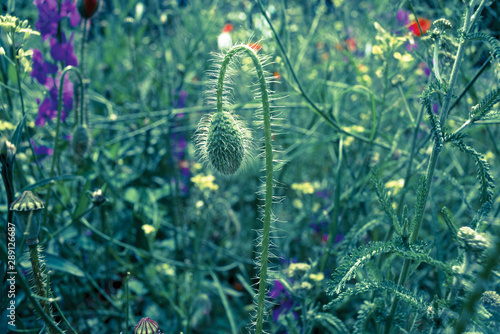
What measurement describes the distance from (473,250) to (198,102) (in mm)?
2124

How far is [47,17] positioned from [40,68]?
179 millimetres

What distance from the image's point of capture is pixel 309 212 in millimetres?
1813

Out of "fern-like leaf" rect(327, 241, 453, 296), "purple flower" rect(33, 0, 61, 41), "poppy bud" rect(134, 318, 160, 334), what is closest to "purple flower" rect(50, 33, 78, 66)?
"purple flower" rect(33, 0, 61, 41)

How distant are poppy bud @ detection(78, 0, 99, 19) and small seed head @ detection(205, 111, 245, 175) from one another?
2.94ft

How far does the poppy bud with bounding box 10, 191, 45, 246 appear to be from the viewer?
2.39 ft

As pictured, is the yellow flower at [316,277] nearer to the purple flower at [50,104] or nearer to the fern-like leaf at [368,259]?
the fern-like leaf at [368,259]

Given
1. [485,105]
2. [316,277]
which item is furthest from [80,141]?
[485,105]

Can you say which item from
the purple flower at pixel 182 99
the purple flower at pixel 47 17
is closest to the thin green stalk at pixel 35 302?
the purple flower at pixel 47 17

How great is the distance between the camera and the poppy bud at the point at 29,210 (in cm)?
73

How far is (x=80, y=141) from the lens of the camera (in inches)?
50.4

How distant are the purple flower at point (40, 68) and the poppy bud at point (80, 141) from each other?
31 centimetres

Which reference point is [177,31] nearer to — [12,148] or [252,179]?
[252,179]

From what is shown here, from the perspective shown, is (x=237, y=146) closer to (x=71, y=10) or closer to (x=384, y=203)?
(x=384, y=203)

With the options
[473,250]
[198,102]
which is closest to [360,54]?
[198,102]
